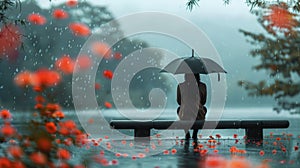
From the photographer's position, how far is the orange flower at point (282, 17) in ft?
95.1

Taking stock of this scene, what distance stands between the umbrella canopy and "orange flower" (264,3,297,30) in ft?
49.0

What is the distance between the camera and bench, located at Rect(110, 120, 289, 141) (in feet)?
44.0

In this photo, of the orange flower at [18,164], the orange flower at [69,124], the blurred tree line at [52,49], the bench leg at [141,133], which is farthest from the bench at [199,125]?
the blurred tree line at [52,49]

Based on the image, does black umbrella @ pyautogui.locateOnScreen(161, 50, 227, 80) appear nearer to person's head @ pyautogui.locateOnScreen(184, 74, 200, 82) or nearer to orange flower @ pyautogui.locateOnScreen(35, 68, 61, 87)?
person's head @ pyautogui.locateOnScreen(184, 74, 200, 82)

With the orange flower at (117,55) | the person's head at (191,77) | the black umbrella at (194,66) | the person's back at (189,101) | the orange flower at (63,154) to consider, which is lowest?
the orange flower at (63,154)

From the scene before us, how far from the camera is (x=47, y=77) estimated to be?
4863 millimetres

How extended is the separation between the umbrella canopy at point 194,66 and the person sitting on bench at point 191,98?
0.22 m

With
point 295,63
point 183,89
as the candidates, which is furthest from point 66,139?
point 295,63

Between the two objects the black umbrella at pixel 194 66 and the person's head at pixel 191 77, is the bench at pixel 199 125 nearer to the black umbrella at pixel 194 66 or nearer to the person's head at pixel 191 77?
the person's head at pixel 191 77

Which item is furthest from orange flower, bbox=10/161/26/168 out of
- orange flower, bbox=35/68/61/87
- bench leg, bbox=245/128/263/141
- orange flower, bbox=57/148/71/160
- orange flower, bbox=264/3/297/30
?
orange flower, bbox=264/3/297/30

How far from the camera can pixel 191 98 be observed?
13625 millimetres

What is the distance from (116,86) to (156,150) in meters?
41.8

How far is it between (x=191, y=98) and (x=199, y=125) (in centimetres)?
65

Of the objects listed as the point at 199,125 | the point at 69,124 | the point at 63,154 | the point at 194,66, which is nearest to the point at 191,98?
the point at 199,125
